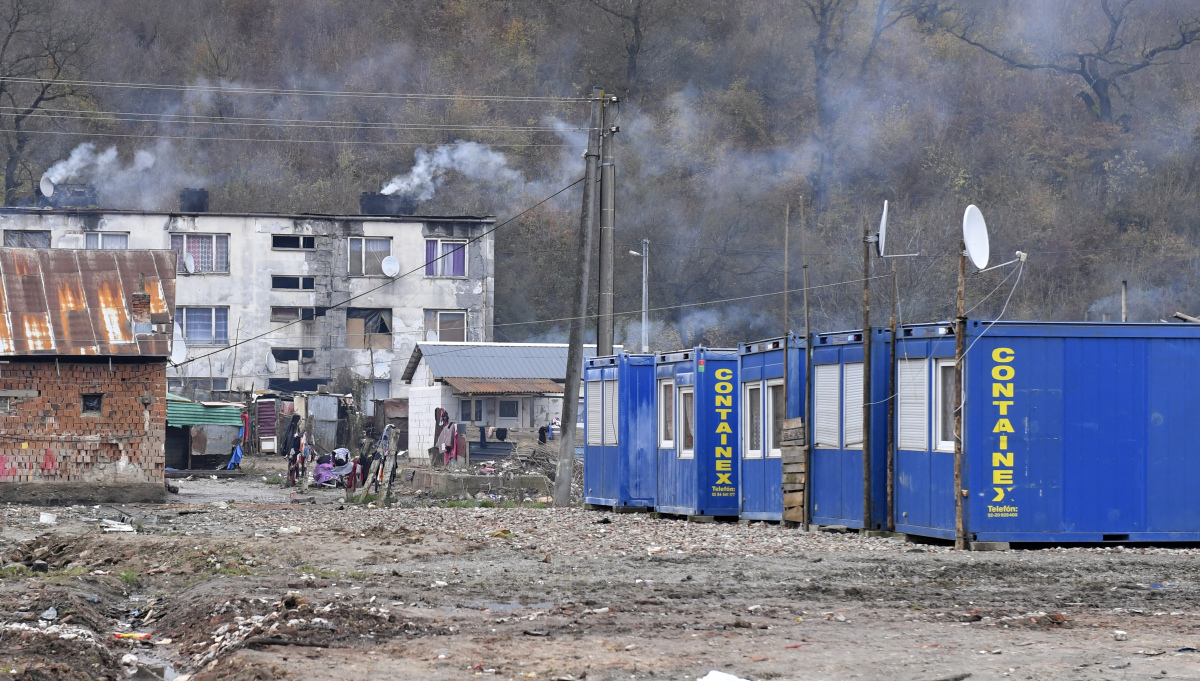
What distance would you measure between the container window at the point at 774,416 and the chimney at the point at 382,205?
1618 inches

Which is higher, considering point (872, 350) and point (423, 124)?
point (423, 124)

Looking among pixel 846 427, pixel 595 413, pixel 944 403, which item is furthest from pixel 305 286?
pixel 944 403

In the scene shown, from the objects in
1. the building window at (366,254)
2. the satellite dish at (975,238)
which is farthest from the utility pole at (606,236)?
the building window at (366,254)

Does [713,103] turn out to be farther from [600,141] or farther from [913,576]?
[913,576]

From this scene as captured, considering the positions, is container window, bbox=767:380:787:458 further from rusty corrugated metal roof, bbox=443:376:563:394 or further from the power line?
the power line

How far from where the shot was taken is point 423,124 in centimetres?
7188

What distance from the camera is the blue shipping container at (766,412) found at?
18281mm

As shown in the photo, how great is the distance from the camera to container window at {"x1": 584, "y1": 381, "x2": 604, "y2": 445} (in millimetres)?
23578

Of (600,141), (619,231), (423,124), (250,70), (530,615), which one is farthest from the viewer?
(250,70)

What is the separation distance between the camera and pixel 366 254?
5725 cm

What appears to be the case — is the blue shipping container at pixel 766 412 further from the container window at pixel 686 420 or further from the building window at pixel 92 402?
the building window at pixel 92 402

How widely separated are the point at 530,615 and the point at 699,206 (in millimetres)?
59548

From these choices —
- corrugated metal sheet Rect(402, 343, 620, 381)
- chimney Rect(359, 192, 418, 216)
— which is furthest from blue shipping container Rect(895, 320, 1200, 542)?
chimney Rect(359, 192, 418, 216)

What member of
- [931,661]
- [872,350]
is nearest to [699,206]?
[872,350]
